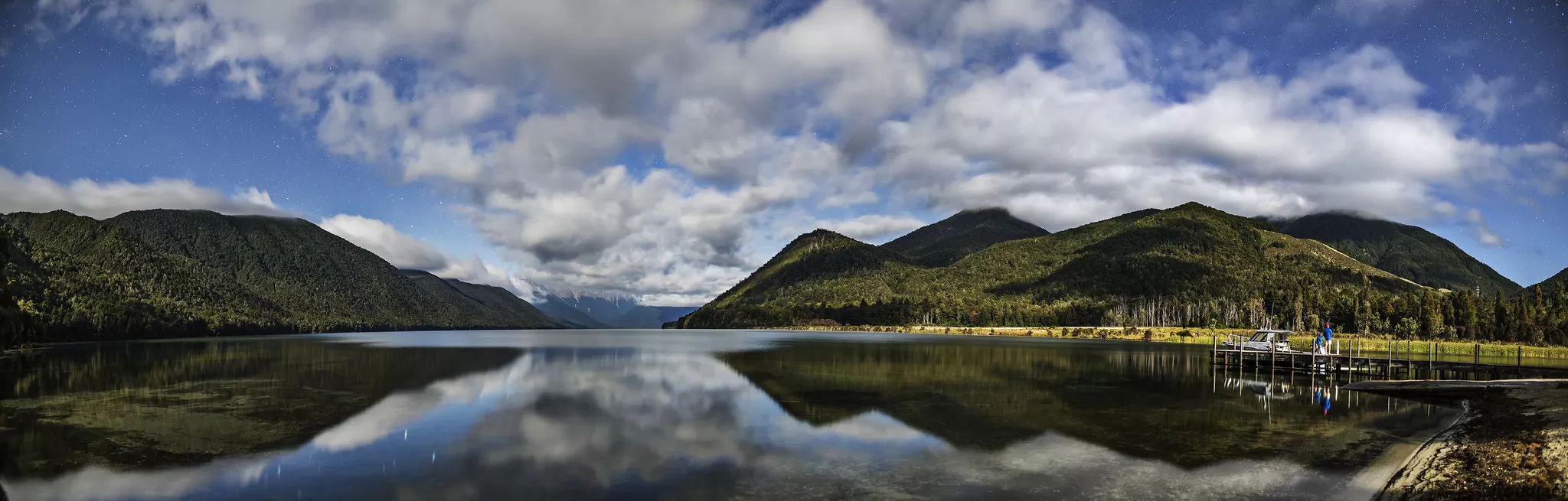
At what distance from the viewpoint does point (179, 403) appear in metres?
29.1

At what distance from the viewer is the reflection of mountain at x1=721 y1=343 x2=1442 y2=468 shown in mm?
22000

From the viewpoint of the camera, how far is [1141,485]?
16219 mm

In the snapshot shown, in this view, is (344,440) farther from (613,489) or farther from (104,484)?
(613,489)

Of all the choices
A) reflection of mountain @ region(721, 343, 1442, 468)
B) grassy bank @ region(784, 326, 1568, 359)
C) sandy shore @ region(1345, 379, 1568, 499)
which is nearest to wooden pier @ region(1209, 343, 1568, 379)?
grassy bank @ region(784, 326, 1568, 359)

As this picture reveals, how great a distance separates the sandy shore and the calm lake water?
91 cm

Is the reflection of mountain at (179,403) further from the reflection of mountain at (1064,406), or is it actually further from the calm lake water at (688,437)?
the reflection of mountain at (1064,406)

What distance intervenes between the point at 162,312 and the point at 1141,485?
197 meters

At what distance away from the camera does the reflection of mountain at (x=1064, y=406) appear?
72.2 feet

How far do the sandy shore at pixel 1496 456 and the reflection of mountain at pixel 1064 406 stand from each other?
2545 millimetres

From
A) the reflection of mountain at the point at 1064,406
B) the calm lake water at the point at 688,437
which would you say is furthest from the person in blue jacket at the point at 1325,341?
the reflection of mountain at the point at 1064,406

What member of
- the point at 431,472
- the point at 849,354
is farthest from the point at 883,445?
the point at 849,354

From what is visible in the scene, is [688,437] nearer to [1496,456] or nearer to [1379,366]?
[1496,456]

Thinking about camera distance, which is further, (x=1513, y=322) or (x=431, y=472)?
(x=1513, y=322)

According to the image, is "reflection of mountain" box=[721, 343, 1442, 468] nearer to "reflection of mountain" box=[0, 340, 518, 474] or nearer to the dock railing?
the dock railing
